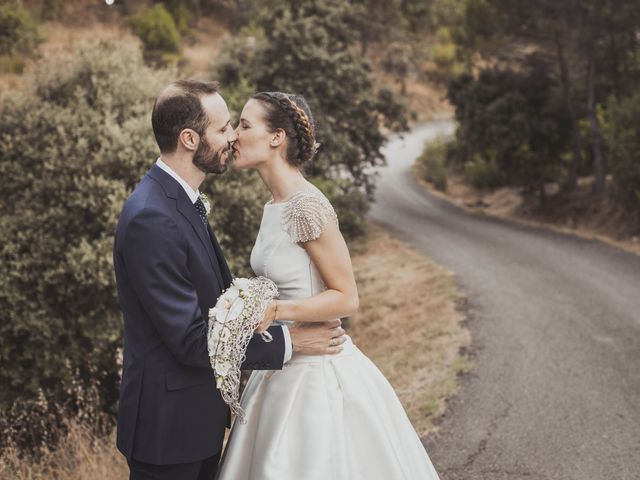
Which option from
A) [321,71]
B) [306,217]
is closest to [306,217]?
[306,217]

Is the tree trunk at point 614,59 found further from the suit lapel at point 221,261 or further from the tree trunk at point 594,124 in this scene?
the suit lapel at point 221,261

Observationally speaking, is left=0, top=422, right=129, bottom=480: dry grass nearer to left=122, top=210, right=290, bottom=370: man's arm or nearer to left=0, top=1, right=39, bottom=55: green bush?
left=122, top=210, right=290, bottom=370: man's arm

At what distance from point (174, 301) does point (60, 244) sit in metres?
6.79

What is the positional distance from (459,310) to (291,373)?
865cm

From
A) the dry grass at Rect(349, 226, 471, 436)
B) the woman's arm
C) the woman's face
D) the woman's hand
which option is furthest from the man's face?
the dry grass at Rect(349, 226, 471, 436)

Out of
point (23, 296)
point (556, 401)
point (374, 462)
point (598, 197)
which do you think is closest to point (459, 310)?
point (556, 401)

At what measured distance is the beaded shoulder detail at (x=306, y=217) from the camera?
2902 mm

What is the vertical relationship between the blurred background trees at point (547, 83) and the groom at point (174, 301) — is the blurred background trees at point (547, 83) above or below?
above

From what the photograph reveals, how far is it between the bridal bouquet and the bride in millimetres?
185

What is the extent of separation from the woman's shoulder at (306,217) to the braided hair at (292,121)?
0.82 ft

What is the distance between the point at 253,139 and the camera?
9.98ft

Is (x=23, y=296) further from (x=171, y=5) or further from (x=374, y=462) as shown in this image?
(x=171, y=5)

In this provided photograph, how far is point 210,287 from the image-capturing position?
284 cm

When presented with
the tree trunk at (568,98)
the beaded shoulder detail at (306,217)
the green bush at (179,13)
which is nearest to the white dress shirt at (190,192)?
the beaded shoulder detail at (306,217)
